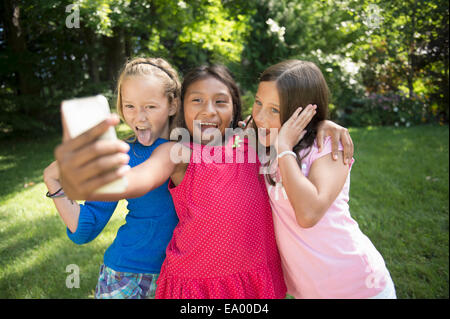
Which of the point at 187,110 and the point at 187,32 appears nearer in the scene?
the point at 187,110

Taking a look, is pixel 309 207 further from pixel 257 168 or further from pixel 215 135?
pixel 215 135

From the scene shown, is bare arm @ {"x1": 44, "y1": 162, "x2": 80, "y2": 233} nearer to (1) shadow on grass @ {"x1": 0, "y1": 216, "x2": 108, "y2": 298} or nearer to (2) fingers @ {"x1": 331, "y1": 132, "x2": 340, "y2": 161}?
(2) fingers @ {"x1": 331, "y1": 132, "x2": 340, "y2": 161}

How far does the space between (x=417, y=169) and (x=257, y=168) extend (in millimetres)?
4755

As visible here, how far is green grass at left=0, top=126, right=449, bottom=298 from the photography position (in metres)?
2.85

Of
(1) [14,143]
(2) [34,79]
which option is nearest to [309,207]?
(2) [34,79]

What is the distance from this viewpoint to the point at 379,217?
3.99 metres

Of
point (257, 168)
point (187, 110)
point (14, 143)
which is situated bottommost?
point (14, 143)

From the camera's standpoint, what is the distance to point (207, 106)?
168cm

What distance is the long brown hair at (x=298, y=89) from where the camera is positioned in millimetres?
1598

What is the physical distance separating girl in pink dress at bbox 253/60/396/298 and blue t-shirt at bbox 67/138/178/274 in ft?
1.80

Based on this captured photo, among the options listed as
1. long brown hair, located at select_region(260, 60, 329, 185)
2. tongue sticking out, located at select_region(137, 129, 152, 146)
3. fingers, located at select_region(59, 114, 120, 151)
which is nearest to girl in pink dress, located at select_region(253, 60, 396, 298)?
long brown hair, located at select_region(260, 60, 329, 185)

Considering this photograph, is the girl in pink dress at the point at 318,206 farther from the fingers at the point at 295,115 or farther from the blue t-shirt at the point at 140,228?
the blue t-shirt at the point at 140,228

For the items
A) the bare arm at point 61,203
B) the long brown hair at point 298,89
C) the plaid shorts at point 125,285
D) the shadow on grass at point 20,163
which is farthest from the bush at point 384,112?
the bare arm at point 61,203
